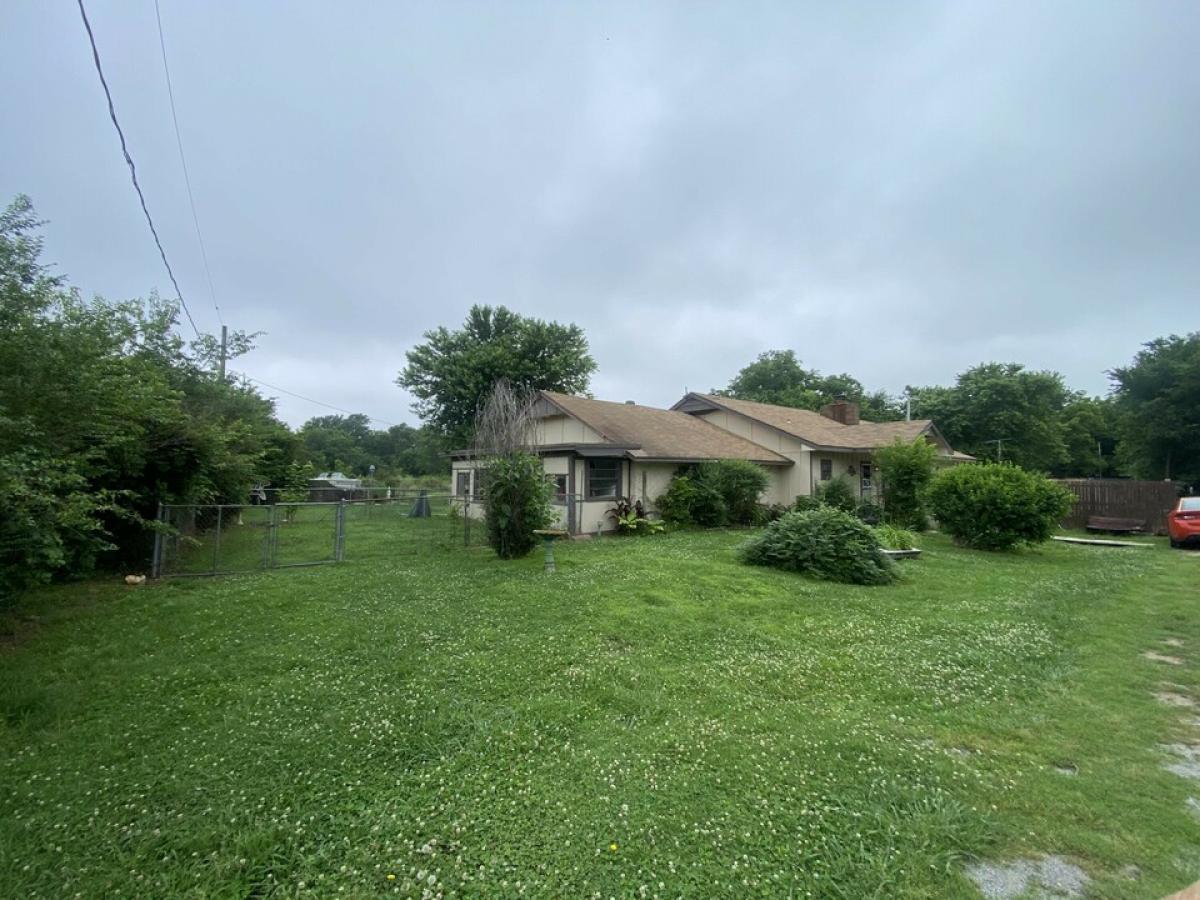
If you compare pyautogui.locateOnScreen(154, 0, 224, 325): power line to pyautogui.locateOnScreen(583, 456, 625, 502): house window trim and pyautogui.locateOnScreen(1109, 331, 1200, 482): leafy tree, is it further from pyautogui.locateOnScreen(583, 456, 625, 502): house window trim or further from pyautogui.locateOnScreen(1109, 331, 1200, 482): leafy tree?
pyautogui.locateOnScreen(1109, 331, 1200, 482): leafy tree

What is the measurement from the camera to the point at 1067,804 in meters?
2.70

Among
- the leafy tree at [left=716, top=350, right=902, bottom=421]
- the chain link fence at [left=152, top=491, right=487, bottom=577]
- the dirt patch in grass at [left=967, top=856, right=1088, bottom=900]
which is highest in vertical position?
the leafy tree at [left=716, top=350, right=902, bottom=421]

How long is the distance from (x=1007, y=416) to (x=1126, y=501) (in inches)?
625

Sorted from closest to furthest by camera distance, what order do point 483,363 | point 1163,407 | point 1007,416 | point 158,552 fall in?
point 158,552 < point 1163,407 < point 483,363 < point 1007,416

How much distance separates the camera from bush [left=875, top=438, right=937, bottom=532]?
1532cm

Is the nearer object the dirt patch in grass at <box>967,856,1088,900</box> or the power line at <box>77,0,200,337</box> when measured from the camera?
the dirt patch in grass at <box>967,856,1088,900</box>

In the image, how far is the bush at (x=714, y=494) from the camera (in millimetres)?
15414

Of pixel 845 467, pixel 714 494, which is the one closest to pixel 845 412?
pixel 845 467

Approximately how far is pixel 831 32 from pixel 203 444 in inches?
485

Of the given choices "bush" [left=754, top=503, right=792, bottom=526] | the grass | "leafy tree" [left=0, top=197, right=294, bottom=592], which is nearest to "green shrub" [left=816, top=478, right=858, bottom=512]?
"bush" [left=754, top=503, right=792, bottom=526]

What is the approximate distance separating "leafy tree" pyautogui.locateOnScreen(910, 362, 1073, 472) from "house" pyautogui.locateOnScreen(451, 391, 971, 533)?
12.7 metres

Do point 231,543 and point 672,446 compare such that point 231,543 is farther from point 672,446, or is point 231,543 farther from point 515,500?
point 672,446

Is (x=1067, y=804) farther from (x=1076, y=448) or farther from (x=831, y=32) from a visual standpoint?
(x=1076, y=448)

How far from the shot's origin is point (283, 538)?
1361cm
